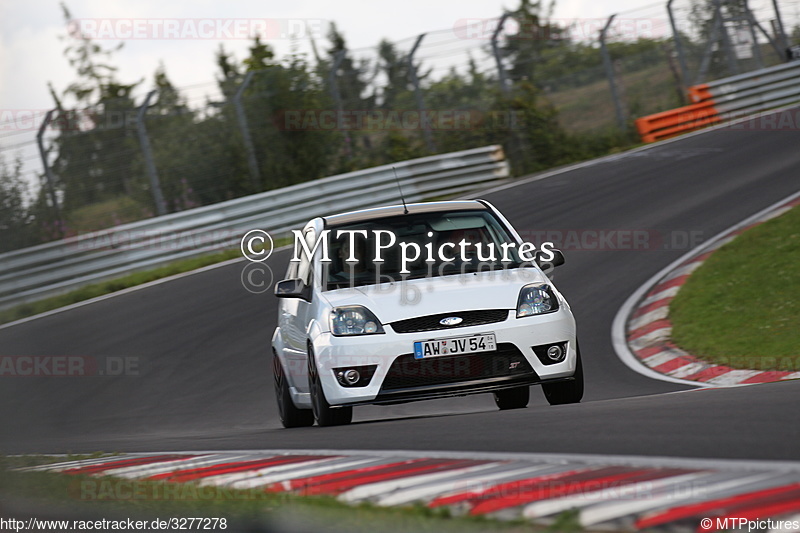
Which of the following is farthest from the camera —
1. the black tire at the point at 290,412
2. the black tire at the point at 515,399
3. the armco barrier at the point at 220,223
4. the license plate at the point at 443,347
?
the armco barrier at the point at 220,223

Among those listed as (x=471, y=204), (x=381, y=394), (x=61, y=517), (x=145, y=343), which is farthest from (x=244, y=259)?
(x=61, y=517)

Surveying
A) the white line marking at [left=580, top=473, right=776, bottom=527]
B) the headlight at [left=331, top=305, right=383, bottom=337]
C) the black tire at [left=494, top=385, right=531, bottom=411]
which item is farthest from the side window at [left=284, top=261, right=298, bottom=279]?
the white line marking at [left=580, top=473, right=776, bottom=527]

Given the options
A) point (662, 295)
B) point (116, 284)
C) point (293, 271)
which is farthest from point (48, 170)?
point (662, 295)

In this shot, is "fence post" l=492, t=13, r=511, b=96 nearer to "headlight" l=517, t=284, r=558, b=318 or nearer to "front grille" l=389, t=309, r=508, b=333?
"headlight" l=517, t=284, r=558, b=318

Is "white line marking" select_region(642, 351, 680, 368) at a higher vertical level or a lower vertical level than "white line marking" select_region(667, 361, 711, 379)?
higher

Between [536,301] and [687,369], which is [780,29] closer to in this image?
[687,369]

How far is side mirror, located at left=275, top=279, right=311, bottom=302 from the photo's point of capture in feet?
25.4

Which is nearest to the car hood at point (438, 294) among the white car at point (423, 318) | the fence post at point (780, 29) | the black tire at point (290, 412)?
the white car at point (423, 318)

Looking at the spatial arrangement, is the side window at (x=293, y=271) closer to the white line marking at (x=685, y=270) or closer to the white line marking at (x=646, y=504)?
the white line marking at (x=646, y=504)

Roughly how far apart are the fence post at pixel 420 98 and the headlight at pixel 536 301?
53.6 feet

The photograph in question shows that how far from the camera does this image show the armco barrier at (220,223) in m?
16.6

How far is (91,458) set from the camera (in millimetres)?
6898

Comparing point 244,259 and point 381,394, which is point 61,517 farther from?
point 244,259
